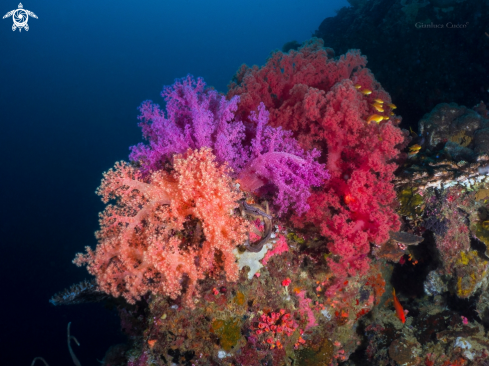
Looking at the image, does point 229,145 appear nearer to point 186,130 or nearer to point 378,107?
point 186,130

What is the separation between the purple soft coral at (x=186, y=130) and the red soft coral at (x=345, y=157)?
0.84 meters

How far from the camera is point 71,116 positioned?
41.8 metres

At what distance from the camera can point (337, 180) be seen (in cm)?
383

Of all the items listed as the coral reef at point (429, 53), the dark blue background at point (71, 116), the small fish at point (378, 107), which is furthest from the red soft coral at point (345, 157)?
the dark blue background at point (71, 116)

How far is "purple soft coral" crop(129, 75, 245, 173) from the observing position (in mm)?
3271

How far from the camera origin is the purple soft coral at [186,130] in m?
3.27

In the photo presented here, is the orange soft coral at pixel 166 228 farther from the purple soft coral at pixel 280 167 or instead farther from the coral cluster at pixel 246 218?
the purple soft coral at pixel 280 167

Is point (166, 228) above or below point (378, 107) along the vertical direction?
below

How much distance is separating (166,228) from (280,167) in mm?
1649

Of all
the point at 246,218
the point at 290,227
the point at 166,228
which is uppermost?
the point at 166,228

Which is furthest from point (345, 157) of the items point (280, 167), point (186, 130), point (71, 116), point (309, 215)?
point (71, 116)

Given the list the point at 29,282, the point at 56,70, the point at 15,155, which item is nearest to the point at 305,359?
the point at 29,282

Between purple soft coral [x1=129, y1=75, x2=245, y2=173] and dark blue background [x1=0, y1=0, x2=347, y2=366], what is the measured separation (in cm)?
1699

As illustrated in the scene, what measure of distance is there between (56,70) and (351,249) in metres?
68.3
